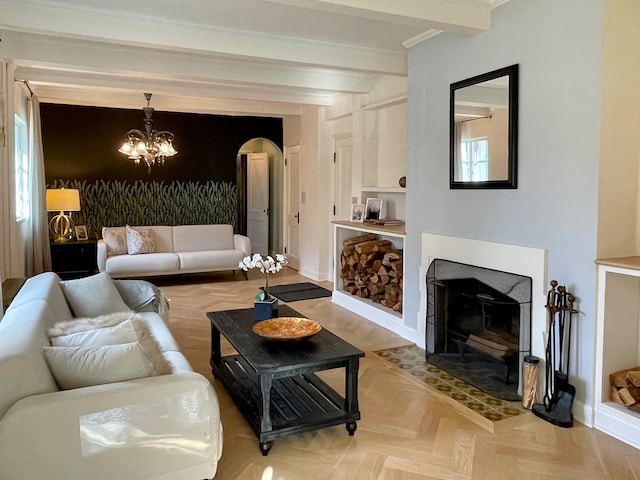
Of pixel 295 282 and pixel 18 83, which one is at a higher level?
pixel 18 83

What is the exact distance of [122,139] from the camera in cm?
815

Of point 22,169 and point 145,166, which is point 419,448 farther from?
point 145,166

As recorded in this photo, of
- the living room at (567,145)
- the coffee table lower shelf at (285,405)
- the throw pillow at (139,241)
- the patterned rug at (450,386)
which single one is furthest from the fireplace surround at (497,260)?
the throw pillow at (139,241)

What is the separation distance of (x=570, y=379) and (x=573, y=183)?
116cm

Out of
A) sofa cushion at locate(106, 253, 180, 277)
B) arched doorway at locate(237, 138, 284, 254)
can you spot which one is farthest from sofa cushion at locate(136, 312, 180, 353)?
arched doorway at locate(237, 138, 284, 254)

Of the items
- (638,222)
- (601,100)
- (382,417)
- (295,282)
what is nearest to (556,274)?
(638,222)

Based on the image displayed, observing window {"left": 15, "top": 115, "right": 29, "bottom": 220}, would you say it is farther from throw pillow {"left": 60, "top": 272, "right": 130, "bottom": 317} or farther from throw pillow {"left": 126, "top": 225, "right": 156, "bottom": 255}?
throw pillow {"left": 60, "top": 272, "right": 130, "bottom": 317}

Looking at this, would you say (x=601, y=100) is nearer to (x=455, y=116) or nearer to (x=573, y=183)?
(x=573, y=183)

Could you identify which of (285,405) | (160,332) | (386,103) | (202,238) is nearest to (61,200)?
(202,238)

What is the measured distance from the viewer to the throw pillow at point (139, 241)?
288 inches

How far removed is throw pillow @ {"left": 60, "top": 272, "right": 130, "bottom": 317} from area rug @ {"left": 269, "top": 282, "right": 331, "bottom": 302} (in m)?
2.93

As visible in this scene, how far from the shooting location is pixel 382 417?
313 cm

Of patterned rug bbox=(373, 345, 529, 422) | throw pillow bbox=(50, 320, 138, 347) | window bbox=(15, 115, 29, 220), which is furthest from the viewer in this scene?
window bbox=(15, 115, 29, 220)

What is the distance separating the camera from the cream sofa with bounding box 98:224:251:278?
7031mm
